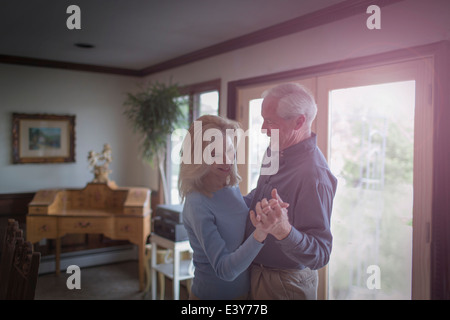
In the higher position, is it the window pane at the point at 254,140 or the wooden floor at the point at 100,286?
the window pane at the point at 254,140

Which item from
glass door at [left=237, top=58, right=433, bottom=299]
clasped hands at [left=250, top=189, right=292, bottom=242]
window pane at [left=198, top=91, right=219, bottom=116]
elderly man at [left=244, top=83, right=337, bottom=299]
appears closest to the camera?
clasped hands at [left=250, top=189, right=292, bottom=242]

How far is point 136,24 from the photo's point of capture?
3273 mm

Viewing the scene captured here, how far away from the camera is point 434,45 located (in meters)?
2.24

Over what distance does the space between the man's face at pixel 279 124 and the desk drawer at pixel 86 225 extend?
3.27 meters

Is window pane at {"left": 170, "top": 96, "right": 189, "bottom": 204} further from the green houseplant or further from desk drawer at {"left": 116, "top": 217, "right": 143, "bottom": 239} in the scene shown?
desk drawer at {"left": 116, "top": 217, "right": 143, "bottom": 239}

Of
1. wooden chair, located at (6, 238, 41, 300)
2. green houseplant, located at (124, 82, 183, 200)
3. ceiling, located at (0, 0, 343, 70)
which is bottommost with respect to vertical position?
wooden chair, located at (6, 238, 41, 300)

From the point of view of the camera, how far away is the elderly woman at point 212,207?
1.38m

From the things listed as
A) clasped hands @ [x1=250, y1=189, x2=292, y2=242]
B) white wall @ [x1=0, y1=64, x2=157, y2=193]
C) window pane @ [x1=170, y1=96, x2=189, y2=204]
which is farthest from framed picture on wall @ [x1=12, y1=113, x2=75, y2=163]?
clasped hands @ [x1=250, y1=189, x2=292, y2=242]

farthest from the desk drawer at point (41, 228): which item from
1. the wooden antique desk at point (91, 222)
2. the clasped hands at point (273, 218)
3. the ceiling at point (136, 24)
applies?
the clasped hands at point (273, 218)

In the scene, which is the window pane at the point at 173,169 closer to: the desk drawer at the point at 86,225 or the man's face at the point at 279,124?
the desk drawer at the point at 86,225

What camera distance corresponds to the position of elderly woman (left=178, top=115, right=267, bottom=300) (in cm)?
138

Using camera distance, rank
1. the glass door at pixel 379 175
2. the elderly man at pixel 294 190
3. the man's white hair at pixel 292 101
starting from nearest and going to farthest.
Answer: the elderly man at pixel 294 190 → the man's white hair at pixel 292 101 → the glass door at pixel 379 175

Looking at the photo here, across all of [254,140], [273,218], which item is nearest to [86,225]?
[254,140]

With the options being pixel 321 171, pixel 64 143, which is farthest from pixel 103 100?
pixel 321 171
